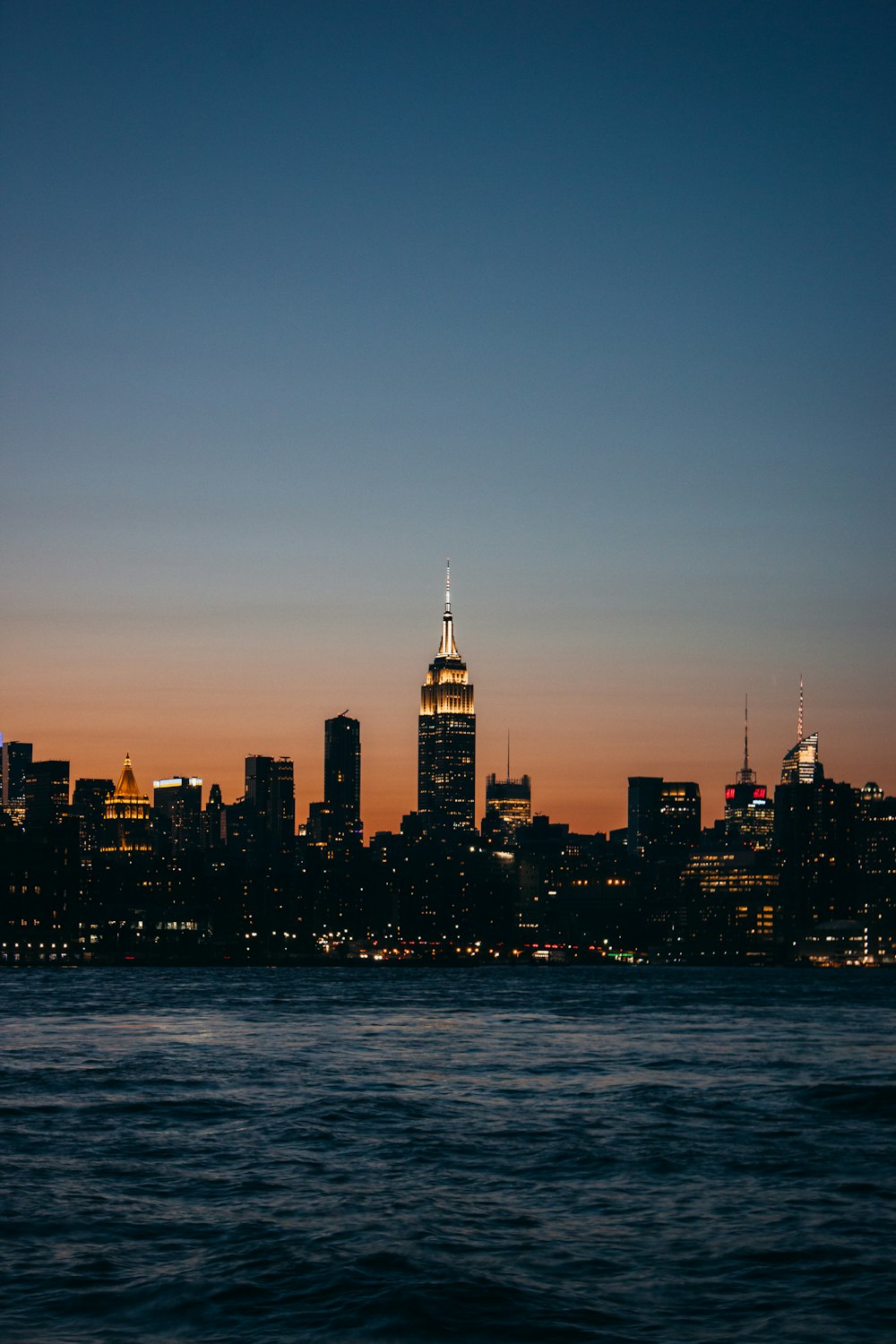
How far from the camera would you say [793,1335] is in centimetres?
2784

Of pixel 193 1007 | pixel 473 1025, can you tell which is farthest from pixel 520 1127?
pixel 193 1007

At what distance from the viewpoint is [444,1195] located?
40938 mm

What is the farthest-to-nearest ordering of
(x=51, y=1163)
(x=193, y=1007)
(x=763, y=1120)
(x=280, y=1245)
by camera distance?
(x=193, y=1007), (x=763, y=1120), (x=51, y=1163), (x=280, y=1245)

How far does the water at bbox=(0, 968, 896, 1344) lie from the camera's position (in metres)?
29.2

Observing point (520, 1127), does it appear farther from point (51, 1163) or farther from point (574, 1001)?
point (574, 1001)

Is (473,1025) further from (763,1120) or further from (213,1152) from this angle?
(213,1152)

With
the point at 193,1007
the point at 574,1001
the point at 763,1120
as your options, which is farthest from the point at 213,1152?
the point at 574,1001

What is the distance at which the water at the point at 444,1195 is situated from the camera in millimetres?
29234

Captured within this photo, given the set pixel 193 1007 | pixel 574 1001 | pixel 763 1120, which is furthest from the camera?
pixel 574 1001

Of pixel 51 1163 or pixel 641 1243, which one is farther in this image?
pixel 51 1163

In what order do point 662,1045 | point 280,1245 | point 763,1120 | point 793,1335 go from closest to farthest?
point 793,1335, point 280,1245, point 763,1120, point 662,1045

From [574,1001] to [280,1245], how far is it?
132 meters

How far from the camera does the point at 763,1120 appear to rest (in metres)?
57.9

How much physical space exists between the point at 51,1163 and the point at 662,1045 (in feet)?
183
